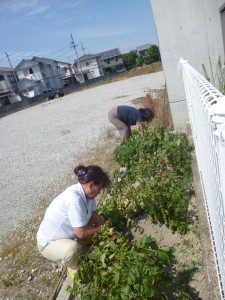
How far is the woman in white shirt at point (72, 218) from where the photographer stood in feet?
9.10

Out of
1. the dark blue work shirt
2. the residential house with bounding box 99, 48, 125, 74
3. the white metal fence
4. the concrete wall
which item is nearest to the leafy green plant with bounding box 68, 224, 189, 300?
the white metal fence

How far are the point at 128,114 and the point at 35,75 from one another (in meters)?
50.8

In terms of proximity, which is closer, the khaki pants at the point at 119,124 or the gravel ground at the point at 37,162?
the khaki pants at the point at 119,124

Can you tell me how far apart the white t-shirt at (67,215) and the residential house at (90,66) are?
66.7 meters

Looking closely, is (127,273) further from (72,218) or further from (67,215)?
(67,215)

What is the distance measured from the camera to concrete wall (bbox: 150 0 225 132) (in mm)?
5313

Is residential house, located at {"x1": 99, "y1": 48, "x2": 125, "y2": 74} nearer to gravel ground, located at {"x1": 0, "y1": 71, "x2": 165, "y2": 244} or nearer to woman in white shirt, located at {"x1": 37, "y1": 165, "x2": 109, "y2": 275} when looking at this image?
gravel ground, located at {"x1": 0, "y1": 71, "x2": 165, "y2": 244}

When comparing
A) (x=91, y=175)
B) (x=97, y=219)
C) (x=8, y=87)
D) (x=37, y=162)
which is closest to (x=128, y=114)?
(x=97, y=219)

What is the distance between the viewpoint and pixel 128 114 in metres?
5.51

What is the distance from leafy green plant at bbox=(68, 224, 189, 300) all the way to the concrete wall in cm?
415

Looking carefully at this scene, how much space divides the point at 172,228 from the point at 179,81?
11.6 ft

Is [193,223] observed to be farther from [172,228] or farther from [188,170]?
[188,170]

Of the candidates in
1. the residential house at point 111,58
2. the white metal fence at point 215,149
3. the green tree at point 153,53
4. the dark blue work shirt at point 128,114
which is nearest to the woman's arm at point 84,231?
the white metal fence at point 215,149

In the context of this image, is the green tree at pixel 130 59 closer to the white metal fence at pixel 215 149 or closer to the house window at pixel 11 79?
the house window at pixel 11 79
